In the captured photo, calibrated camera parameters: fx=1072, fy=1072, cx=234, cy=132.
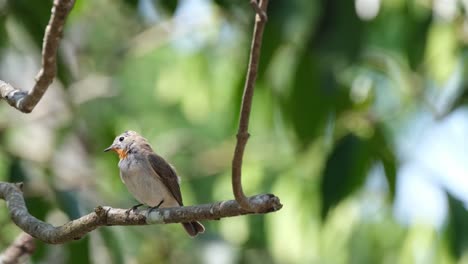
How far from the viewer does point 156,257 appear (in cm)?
955

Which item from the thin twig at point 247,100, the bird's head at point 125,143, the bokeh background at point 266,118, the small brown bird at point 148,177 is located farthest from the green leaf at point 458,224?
the thin twig at point 247,100

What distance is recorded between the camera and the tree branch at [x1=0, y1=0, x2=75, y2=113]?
3.14 meters

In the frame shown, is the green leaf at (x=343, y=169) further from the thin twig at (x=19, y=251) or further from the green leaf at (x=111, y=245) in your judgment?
the thin twig at (x=19, y=251)

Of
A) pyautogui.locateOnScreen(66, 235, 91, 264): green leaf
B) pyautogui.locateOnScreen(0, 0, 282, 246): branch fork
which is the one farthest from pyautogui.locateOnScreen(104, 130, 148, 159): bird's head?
pyautogui.locateOnScreen(0, 0, 282, 246): branch fork

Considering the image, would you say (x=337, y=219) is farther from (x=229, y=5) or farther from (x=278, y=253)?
(x=229, y=5)

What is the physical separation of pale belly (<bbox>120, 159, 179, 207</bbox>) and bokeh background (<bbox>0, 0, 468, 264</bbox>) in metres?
0.54

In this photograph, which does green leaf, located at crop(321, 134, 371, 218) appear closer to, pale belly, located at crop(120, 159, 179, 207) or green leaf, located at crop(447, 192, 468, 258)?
green leaf, located at crop(447, 192, 468, 258)

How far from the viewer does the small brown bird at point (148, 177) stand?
565 centimetres

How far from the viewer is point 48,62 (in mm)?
3320

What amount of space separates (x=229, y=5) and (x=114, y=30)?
718 cm

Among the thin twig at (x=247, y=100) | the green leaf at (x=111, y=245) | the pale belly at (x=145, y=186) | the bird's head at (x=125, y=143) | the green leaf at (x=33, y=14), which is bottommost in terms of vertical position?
the thin twig at (x=247, y=100)

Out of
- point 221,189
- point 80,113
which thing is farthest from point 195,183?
point 80,113

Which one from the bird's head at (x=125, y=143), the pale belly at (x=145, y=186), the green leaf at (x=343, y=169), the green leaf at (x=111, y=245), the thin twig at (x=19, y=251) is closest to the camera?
the thin twig at (x=19, y=251)

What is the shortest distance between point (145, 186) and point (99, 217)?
180cm
